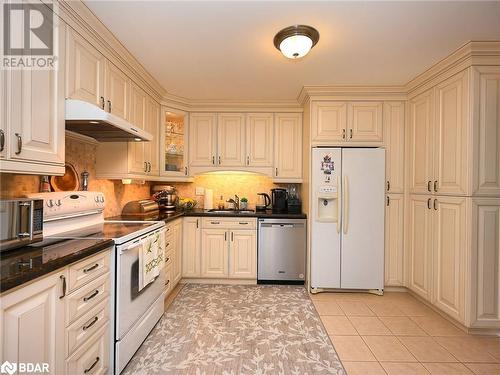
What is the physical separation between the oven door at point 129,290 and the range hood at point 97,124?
854 mm

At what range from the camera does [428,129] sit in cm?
283

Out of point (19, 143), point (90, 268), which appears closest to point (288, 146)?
point (90, 268)

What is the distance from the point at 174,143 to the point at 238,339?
260cm

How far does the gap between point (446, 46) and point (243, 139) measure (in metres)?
2.40

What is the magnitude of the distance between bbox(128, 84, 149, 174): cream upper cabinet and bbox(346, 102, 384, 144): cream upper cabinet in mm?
2448

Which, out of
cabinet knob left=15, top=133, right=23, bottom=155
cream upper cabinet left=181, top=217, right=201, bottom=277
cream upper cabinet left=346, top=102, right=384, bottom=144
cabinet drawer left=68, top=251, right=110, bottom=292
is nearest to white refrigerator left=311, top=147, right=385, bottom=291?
cream upper cabinet left=346, top=102, right=384, bottom=144

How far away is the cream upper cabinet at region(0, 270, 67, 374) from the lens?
38.4 inches

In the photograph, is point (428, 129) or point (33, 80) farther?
point (428, 129)

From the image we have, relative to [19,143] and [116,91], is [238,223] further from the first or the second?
[19,143]

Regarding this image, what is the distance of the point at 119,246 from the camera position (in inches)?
67.8

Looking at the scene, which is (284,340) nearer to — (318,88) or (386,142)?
(386,142)

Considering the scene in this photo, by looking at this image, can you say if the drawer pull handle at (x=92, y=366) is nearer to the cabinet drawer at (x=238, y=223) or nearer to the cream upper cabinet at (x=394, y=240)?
the cabinet drawer at (x=238, y=223)

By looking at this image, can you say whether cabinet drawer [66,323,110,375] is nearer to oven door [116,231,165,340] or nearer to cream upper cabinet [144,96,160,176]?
oven door [116,231,165,340]

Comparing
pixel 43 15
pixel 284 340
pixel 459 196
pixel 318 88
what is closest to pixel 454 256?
pixel 459 196
